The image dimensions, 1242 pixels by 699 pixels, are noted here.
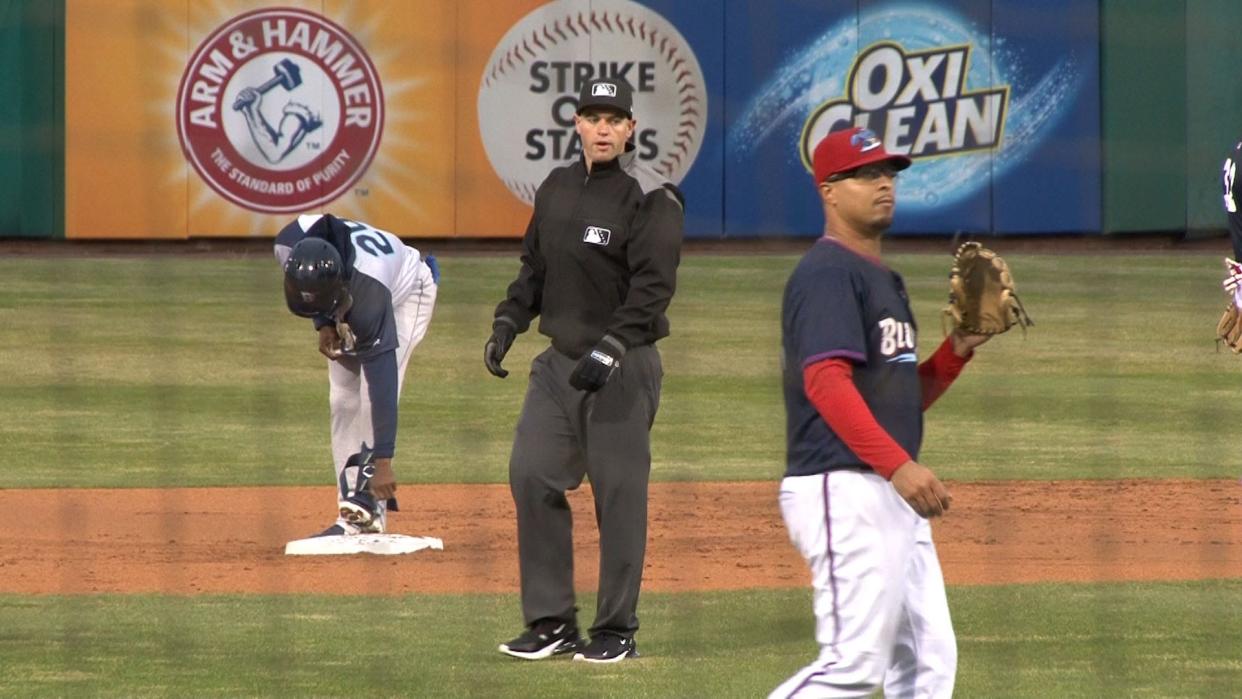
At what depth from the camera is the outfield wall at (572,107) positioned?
829 inches

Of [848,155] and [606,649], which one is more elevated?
[848,155]

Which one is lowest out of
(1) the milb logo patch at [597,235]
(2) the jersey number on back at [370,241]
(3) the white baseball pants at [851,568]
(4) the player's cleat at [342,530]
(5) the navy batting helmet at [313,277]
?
(4) the player's cleat at [342,530]

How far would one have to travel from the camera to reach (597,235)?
229 inches

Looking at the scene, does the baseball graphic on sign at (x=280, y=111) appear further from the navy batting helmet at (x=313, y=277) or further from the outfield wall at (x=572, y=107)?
the navy batting helmet at (x=313, y=277)

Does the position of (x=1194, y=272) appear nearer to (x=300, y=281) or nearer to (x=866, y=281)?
(x=300, y=281)

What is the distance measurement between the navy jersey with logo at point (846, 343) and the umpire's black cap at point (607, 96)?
1.70 m

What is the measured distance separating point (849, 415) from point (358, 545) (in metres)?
4.22

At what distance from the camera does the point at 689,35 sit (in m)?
21.9

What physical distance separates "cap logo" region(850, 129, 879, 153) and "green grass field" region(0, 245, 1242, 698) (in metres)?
1.75

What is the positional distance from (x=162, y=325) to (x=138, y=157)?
492 cm

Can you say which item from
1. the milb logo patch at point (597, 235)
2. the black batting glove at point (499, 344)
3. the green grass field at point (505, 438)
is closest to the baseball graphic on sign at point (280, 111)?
the green grass field at point (505, 438)

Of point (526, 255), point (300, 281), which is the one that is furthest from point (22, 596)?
point (526, 255)

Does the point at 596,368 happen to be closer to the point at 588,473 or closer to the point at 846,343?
the point at 588,473

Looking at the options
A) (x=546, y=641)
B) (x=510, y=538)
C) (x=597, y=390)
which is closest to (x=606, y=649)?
(x=546, y=641)
